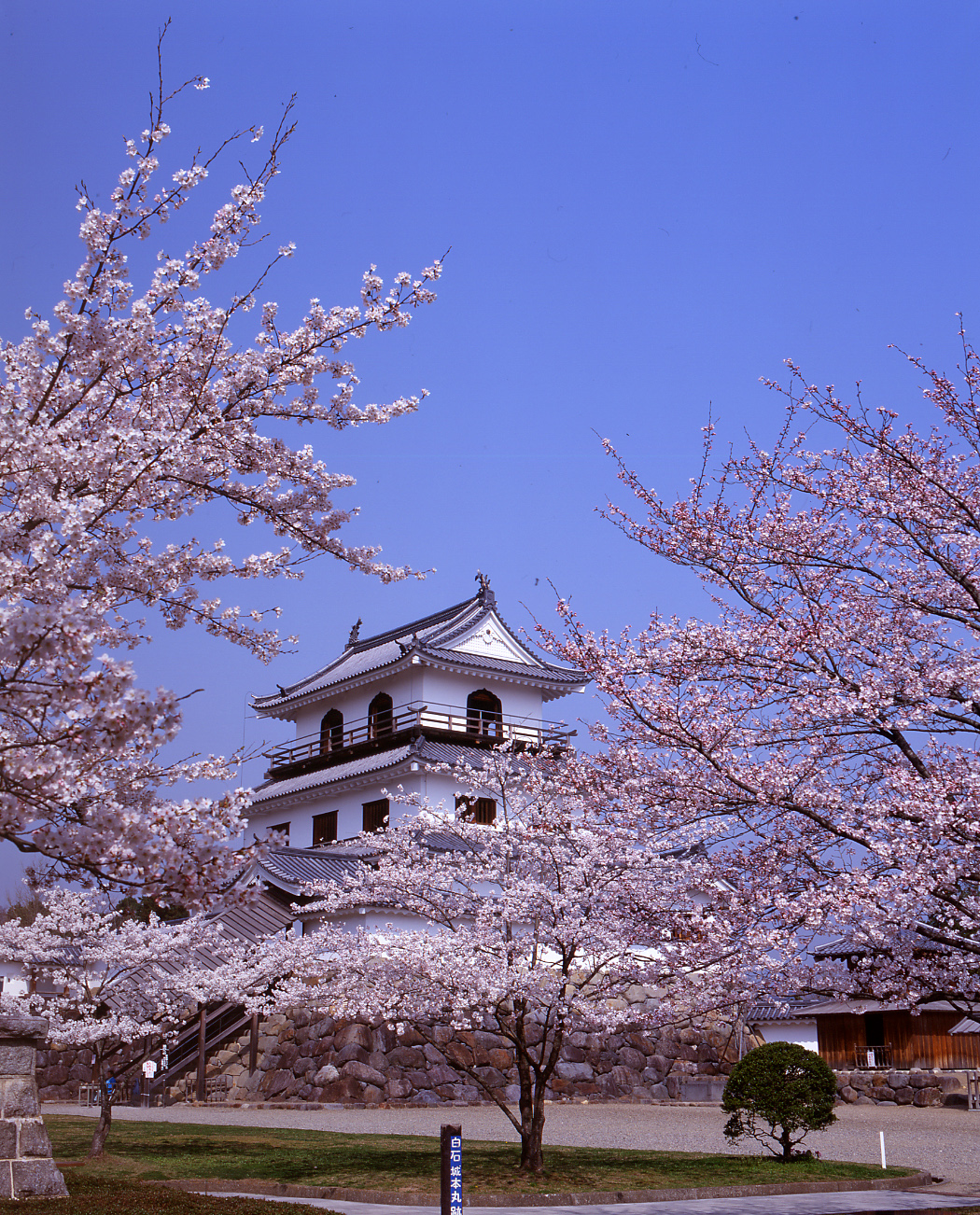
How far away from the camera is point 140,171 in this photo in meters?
6.55

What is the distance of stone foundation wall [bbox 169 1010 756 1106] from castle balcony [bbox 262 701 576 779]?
961cm

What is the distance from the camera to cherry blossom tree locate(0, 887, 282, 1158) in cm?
1445

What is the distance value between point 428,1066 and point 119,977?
27.5 ft

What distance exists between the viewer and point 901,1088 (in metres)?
23.6

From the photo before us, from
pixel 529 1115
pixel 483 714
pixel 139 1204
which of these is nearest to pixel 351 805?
pixel 483 714

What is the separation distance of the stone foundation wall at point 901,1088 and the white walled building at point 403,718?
12.7 metres

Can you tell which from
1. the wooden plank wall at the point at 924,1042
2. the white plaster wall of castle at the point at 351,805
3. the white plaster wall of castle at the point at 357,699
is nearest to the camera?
the wooden plank wall at the point at 924,1042

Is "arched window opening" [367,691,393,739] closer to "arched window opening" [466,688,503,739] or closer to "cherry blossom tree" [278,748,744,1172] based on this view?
"arched window opening" [466,688,503,739]

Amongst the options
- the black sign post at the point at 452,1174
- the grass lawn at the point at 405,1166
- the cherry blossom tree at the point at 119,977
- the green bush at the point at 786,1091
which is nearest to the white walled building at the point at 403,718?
the cherry blossom tree at the point at 119,977

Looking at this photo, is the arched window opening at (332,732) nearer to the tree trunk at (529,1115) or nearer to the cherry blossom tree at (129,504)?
the tree trunk at (529,1115)

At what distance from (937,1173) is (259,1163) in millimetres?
8192

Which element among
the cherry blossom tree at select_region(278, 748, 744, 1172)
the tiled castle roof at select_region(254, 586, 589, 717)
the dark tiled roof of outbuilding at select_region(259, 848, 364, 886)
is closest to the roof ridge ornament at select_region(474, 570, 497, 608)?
the tiled castle roof at select_region(254, 586, 589, 717)

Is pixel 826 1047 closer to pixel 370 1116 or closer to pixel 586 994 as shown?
pixel 370 1116

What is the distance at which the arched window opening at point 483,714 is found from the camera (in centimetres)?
3519
